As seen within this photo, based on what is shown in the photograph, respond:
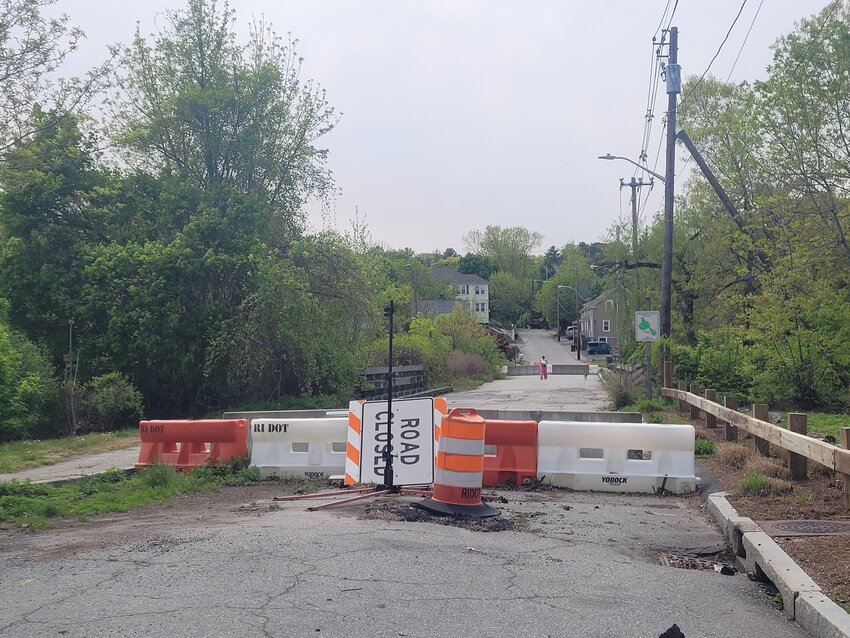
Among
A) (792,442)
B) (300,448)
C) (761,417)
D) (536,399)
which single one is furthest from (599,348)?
(792,442)

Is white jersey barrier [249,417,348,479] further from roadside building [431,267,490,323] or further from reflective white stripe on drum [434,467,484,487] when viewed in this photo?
roadside building [431,267,490,323]

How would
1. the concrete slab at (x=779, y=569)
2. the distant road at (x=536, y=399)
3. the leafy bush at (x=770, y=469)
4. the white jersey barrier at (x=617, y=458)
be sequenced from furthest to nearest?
the distant road at (x=536, y=399) → the white jersey barrier at (x=617, y=458) → the leafy bush at (x=770, y=469) → the concrete slab at (x=779, y=569)

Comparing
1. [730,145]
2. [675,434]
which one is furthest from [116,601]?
[730,145]

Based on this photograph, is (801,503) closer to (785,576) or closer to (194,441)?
(785,576)

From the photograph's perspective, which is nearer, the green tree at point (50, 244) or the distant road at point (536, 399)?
the green tree at point (50, 244)

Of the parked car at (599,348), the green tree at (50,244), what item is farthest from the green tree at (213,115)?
the parked car at (599,348)

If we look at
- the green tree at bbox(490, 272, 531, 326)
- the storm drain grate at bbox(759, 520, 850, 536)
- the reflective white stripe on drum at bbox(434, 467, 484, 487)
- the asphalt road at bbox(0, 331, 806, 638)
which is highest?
the green tree at bbox(490, 272, 531, 326)

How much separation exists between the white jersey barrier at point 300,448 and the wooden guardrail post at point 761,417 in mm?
5930

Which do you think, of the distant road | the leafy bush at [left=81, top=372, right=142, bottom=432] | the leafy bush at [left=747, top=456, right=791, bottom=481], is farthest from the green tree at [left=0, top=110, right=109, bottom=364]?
the leafy bush at [left=747, top=456, right=791, bottom=481]

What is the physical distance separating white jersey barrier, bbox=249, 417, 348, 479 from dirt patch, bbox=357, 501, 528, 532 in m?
2.74

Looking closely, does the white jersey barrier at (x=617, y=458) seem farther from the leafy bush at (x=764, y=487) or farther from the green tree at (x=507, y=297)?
the green tree at (x=507, y=297)

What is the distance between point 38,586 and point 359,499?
4168 millimetres

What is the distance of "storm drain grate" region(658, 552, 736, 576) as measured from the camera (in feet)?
25.3

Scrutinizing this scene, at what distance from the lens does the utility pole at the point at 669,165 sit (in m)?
25.3
